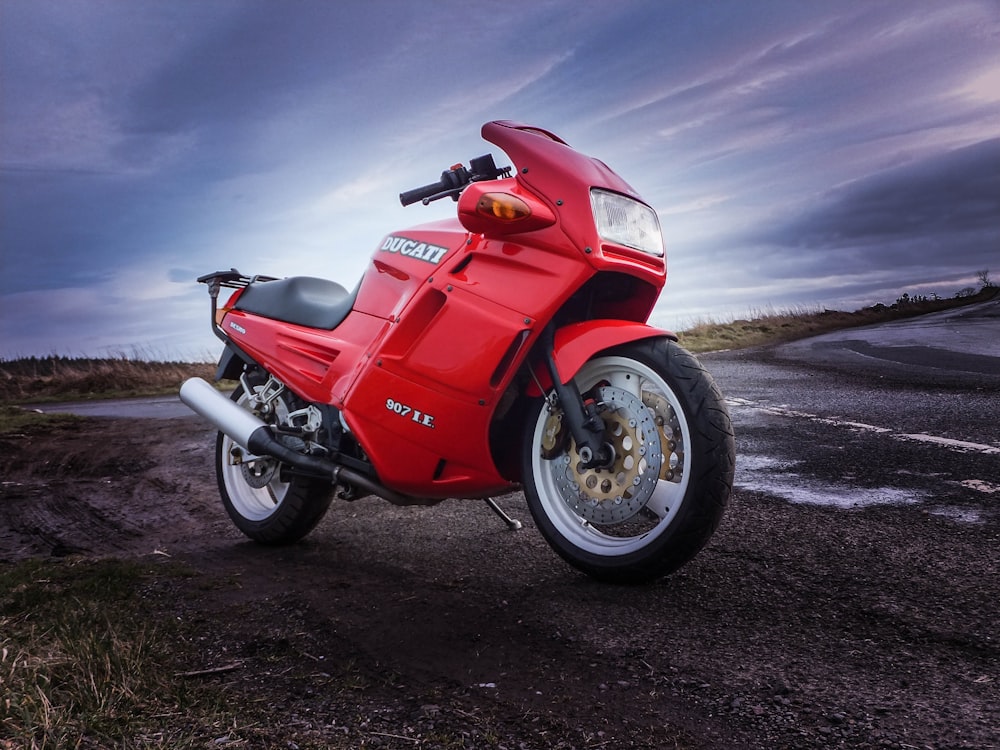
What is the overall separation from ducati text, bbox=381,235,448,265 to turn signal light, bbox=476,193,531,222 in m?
0.40

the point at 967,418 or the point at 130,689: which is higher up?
the point at 130,689

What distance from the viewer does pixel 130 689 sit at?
2092mm

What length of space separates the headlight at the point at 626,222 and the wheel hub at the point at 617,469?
1.86ft

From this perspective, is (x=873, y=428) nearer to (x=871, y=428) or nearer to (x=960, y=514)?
(x=871, y=428)

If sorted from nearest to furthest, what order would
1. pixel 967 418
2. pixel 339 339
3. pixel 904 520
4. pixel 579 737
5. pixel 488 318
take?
pixel 579 737, pixel 488 318, pixel 904 520, pixel 339 339, pixel 967 418

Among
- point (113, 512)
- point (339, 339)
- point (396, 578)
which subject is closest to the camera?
point (396, 578)

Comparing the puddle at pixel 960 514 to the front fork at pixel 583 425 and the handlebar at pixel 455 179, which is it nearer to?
the front fork at pixel 583 425

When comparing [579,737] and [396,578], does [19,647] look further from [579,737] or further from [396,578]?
[579,737]

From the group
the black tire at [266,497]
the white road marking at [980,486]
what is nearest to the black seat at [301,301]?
the black tire at [266,497]

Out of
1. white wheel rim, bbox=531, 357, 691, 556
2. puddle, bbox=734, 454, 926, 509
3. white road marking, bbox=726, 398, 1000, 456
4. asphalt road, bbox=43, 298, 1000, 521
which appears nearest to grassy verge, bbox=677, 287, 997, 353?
asphalt road, bbox=43, 298, 1000, 521

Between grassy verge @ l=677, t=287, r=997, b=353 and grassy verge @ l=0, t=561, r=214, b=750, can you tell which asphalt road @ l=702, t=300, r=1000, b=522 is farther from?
grassy verge @ l=677, t=287, r=997, b=353

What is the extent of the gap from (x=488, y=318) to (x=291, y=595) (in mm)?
1315

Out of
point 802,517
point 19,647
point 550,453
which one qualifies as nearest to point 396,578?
point 550,453

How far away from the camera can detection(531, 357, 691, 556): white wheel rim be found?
2.76 m
